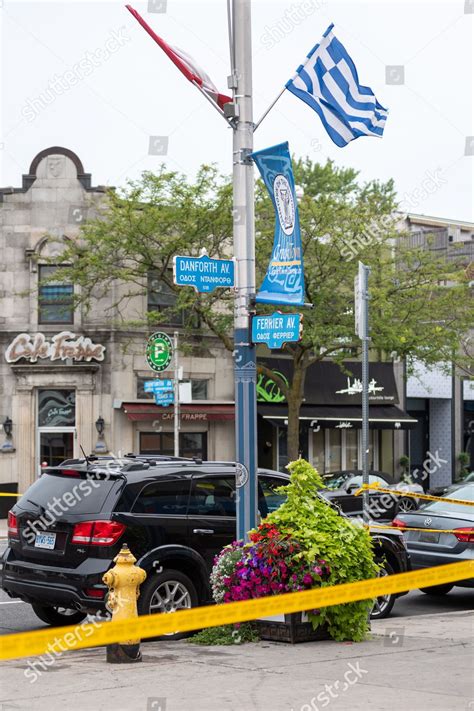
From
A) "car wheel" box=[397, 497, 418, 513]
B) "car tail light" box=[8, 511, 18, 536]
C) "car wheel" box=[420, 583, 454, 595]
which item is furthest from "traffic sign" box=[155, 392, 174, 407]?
"car tail light" box=[8, 511, 18, 536]

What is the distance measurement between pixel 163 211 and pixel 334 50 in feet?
55.0

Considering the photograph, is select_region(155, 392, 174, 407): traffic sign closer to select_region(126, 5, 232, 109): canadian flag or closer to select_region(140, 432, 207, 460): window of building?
select_region(140, 432, 207, 460): window of building

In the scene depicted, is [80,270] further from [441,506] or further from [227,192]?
[441,506]

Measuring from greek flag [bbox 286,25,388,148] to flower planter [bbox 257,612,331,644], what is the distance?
16.6 ft

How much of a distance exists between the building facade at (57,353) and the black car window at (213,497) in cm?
1909

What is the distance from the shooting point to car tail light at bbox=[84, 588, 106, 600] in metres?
9.91

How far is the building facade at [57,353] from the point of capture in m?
30.5

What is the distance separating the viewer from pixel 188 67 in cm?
1118

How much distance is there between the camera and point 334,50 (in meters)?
11.4

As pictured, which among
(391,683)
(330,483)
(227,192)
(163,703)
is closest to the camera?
(163,703)

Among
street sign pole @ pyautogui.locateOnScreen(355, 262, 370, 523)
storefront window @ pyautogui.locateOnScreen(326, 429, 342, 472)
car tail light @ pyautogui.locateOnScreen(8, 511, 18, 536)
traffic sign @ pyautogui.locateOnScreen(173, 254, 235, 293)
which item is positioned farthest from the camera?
storefront window @ pyautogui.locateOnScreen(326, 429, 342, 472)

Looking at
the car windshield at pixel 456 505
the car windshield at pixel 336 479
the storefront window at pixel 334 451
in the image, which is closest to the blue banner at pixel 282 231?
the car windshield at pixel 456 505

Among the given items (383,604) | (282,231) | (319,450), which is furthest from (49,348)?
(282,231)

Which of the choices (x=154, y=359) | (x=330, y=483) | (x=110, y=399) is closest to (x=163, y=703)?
(x=330, y=483)
